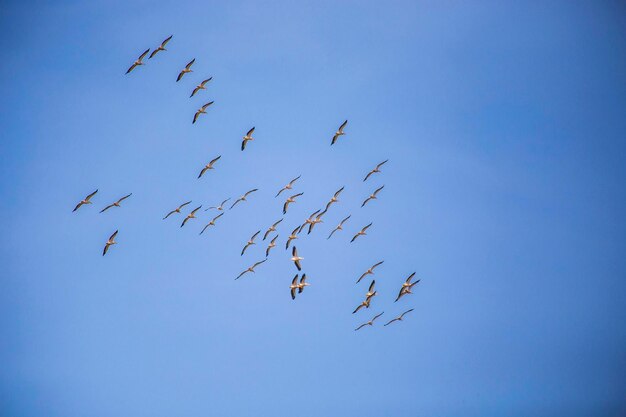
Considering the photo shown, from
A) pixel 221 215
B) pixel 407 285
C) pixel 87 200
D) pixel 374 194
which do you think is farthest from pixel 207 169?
pixel 407 285

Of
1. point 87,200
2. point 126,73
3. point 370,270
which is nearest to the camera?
point 126,73

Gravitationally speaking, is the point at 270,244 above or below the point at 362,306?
above

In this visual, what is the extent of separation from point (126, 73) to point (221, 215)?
17888 mm

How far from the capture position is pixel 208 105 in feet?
217

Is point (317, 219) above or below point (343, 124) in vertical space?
below

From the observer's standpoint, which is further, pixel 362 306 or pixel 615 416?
pixel 615 416

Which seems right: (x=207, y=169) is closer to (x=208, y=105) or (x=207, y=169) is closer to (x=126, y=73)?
(x=208, y=105)

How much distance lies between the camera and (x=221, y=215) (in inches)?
2835

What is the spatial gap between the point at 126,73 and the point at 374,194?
79.7 ft

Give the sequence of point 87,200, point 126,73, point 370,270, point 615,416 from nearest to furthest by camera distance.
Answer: point 126,73, point 87,200, point 370,270, point 615,416

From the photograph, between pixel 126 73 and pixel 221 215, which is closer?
pixel 126 73

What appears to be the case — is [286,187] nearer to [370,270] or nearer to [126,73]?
[370,270]

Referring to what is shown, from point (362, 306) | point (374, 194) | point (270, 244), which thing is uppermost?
point (374, 194)

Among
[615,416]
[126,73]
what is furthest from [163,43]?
[615,416]
